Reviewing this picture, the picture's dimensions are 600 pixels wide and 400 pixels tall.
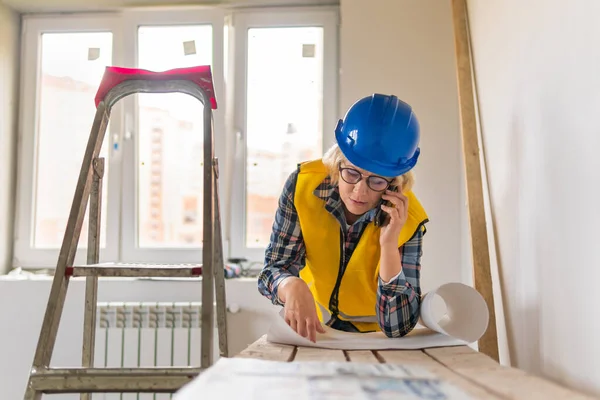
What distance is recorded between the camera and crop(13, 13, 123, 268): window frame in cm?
238

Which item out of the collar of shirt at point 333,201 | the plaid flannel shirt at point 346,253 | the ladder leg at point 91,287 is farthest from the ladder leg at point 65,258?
the collar of shirt at point 333,201

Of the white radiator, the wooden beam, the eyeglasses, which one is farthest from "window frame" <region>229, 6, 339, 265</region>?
the eyeglasses

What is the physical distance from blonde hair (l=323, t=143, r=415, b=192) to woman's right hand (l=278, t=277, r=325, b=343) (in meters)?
0.29

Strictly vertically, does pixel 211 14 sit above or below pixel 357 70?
above

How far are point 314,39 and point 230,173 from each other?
70cm

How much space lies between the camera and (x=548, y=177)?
43.1 inches

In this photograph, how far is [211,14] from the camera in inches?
92.5

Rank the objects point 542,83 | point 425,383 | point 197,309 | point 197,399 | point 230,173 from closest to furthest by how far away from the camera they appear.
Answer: point 197,399
point 425,383
point 542,83
point 197,309
point 230,173

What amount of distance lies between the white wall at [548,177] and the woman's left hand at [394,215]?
279 millimetres

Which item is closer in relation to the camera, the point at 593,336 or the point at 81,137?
the point at 593,336

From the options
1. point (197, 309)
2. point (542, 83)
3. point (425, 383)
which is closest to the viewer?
point (425, 383)

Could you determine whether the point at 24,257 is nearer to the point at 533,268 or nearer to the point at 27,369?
the point at 27,369

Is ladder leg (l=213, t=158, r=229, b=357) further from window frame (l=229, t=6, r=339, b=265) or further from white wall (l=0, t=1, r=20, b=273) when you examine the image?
white wall (l=0, t=1, r=20, b=273)

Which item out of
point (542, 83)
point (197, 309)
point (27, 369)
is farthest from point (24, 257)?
point (542, 83)
